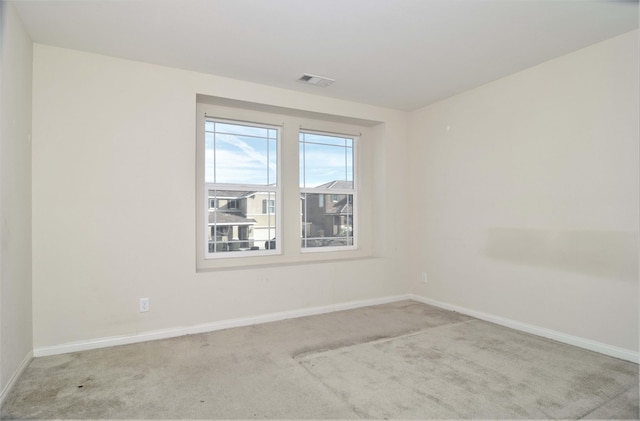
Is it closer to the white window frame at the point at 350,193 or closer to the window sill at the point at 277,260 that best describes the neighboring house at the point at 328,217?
the white window frame at the point at 350,193

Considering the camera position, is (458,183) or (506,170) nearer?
(506,170)

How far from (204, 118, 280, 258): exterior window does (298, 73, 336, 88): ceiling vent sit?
0.80 metres

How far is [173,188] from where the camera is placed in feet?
10.9

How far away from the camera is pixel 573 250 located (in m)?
3.05

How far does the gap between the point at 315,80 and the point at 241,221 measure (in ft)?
5.71

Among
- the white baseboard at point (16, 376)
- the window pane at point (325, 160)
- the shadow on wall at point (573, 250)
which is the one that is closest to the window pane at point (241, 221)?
the window pane at point (325, 160)

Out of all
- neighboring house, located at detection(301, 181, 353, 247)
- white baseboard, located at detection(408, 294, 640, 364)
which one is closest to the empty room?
white baseboard, located at detection(408, 294, 640, 364)

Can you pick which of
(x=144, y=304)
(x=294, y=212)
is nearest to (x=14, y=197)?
(x=144, y=304)

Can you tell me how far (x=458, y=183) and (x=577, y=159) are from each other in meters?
1.24

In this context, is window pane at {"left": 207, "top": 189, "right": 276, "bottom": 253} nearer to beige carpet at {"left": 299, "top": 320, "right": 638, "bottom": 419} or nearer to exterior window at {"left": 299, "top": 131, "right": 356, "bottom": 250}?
exterior window at {"left": 299, "top": 131, "right": 356, "bottom": 250}

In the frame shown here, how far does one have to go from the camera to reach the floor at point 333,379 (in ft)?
6.73

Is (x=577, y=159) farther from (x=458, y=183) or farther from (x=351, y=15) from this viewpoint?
(x=351, y=15)

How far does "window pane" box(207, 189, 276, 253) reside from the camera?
389 centimetres

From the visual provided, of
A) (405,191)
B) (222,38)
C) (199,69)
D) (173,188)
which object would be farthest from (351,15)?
(405,191)
